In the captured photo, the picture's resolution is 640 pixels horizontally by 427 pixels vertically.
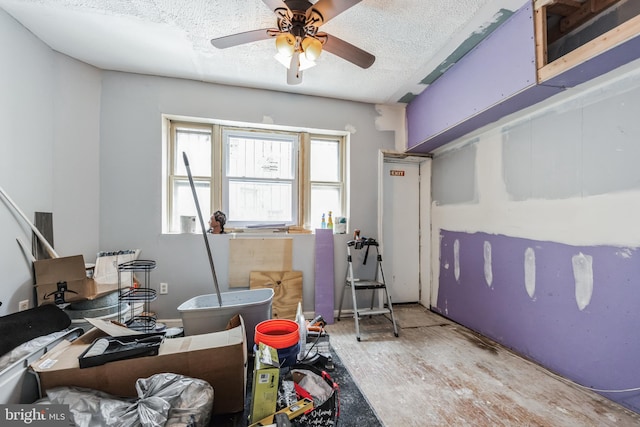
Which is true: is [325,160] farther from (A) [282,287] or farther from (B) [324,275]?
(A) [282,287]

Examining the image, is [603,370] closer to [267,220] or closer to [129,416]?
[129,416]

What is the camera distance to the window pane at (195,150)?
9.33 ft

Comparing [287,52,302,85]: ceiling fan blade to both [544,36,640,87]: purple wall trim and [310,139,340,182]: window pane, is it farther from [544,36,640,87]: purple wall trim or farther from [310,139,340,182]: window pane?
[544,36,640,87]: purple wall trim

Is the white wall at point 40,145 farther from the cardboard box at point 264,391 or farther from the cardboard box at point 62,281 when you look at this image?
the cardboard box at point 264,391

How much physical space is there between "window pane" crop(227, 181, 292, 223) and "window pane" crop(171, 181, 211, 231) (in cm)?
25

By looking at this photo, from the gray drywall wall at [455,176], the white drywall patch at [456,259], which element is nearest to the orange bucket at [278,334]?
the white drywall patch at [456,259]

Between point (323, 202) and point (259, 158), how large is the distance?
930mm

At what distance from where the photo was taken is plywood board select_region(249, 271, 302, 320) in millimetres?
2762

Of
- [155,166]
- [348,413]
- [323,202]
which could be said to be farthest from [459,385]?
[155,166]

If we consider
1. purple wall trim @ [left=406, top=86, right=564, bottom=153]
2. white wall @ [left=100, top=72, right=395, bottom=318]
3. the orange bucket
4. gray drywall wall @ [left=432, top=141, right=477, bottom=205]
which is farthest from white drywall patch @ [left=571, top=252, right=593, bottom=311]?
white wall @ [left=100, top=72, right=395, bottom=318]

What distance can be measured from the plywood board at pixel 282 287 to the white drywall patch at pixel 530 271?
2.07 metres

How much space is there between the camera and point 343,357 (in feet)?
6.86

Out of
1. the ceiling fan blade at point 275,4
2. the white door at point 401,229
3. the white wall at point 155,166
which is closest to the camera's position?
the ceiling fan blade at point 275,4

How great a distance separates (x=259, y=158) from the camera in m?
3.03
